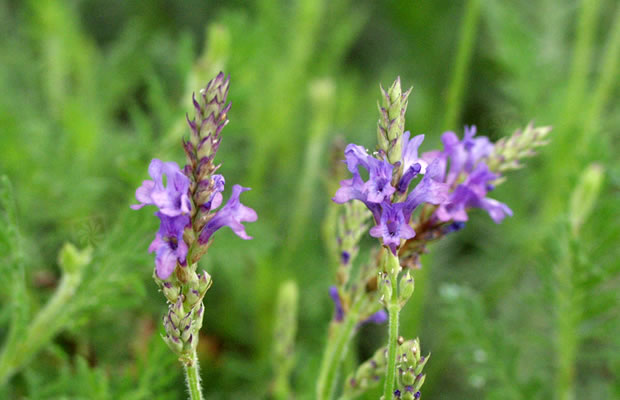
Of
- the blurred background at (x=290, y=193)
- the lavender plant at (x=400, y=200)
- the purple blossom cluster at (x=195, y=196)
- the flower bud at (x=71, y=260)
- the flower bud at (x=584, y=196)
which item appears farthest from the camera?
the blurred background at (x=290, y=193)

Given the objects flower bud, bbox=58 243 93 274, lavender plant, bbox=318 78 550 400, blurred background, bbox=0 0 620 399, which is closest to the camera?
lavender plant, bbox=318 78 550 400

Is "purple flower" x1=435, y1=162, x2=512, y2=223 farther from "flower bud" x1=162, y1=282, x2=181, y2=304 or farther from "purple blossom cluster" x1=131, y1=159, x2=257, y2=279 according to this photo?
"flower bud" x1=162, y1=282, x2=181, y2=304

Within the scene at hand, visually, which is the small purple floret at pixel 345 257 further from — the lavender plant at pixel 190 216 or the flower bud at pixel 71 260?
the flower bud at pixel 71 260

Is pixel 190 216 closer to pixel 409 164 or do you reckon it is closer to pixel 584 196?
pixel 409 164

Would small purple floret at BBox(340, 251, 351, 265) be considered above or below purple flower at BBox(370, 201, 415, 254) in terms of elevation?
above

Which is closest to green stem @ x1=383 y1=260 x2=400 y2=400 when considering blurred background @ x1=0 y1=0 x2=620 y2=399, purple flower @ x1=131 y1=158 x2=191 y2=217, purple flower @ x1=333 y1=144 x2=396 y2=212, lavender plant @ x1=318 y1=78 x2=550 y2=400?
lavender plant @ x1=318 y1=78 x2=550 y2=400

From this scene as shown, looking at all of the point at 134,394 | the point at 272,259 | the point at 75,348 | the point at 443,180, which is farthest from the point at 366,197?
the point at 272,259

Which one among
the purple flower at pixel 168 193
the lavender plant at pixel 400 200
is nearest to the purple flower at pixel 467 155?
the lavender plant at pixel 400 200
